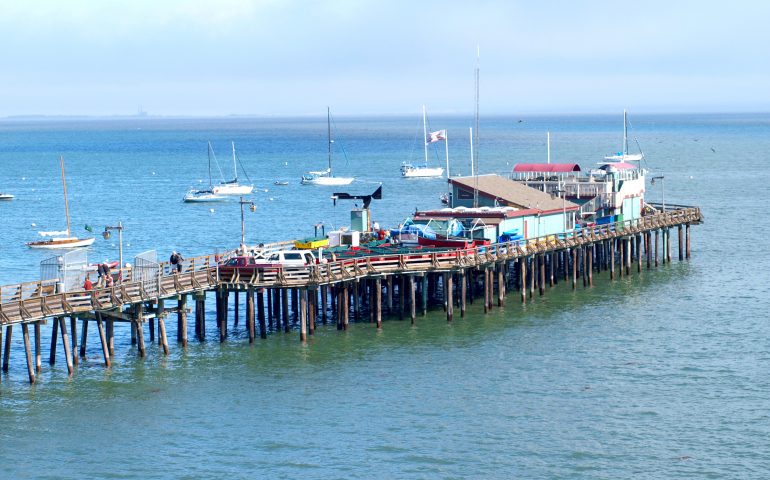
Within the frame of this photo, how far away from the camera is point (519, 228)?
71.1 metres

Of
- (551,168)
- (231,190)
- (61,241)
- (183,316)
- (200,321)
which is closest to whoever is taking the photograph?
(183,316)

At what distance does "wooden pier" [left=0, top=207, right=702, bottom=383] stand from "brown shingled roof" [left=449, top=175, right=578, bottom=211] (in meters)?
2.83

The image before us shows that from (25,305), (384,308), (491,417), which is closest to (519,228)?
(384,308)

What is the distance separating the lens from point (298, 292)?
205ft

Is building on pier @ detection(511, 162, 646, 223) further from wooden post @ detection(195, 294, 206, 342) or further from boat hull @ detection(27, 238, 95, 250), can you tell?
boat hull @ detection(27, 238, 95, 250)

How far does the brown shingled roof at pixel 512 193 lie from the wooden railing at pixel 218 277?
5.05 meters

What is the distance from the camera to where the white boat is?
5428 inches

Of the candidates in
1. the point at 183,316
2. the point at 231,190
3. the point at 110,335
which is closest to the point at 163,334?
the point at 183,316

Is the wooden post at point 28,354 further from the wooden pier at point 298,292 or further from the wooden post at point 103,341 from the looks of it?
the wooden post at point 103,341

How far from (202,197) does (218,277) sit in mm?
84302

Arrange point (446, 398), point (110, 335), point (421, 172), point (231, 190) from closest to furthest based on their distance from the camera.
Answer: point (446, 398)
point (110, 335)
point (231, 190)
point (421, 172)

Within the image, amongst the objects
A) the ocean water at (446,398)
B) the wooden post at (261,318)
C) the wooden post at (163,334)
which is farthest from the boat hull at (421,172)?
the wooden post at (163,334)

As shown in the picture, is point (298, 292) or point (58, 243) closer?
point (298, 292)

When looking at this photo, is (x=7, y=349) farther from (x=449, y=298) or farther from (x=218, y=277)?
(x=449, y=298)
